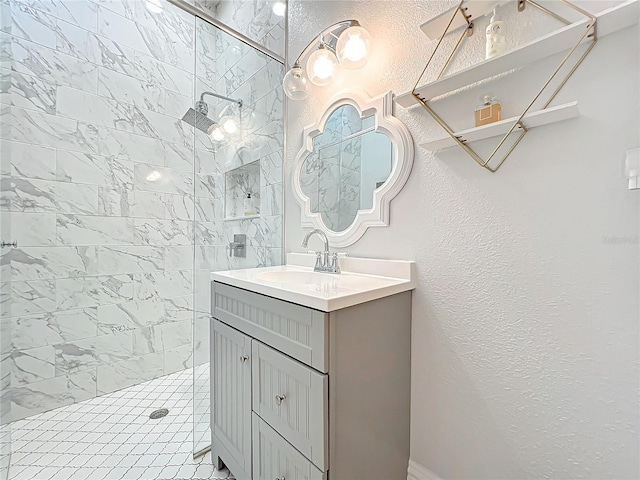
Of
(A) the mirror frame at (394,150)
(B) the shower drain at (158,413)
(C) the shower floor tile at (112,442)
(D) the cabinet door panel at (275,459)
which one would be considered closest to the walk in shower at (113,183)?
(C) the shower floor tile at (112,442)

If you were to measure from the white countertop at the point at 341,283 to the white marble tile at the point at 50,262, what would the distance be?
1.19 meters

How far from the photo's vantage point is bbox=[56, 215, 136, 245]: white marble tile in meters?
1.84

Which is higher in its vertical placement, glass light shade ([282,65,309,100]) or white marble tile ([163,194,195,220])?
glass light shade ([282,65,309,100])

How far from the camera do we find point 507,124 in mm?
874

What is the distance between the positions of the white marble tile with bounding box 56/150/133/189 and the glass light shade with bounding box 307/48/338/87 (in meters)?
1.51

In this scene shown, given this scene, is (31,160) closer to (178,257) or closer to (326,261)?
(178,257)

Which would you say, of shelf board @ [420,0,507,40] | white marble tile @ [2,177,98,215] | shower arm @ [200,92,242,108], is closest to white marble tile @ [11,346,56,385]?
white marble tile @ [2,177,98,215]

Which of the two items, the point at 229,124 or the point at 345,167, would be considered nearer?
the point at 345,167

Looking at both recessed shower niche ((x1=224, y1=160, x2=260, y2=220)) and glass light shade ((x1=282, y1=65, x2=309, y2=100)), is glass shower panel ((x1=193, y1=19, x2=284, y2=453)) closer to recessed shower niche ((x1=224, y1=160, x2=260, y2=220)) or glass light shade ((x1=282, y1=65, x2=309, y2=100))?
recessed shower niche ((x1=224, y1=160, x2=260, y2=220))

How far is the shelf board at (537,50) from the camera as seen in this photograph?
720mm

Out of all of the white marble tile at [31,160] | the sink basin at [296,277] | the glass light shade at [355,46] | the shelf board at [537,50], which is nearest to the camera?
the shelf board at [537,50]

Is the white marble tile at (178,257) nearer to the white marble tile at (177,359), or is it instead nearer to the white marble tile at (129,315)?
the white marble tile at (129,315)

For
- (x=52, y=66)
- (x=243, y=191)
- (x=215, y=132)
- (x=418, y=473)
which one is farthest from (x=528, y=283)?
(x=52, y=66)

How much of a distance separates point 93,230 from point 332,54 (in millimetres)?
1855
